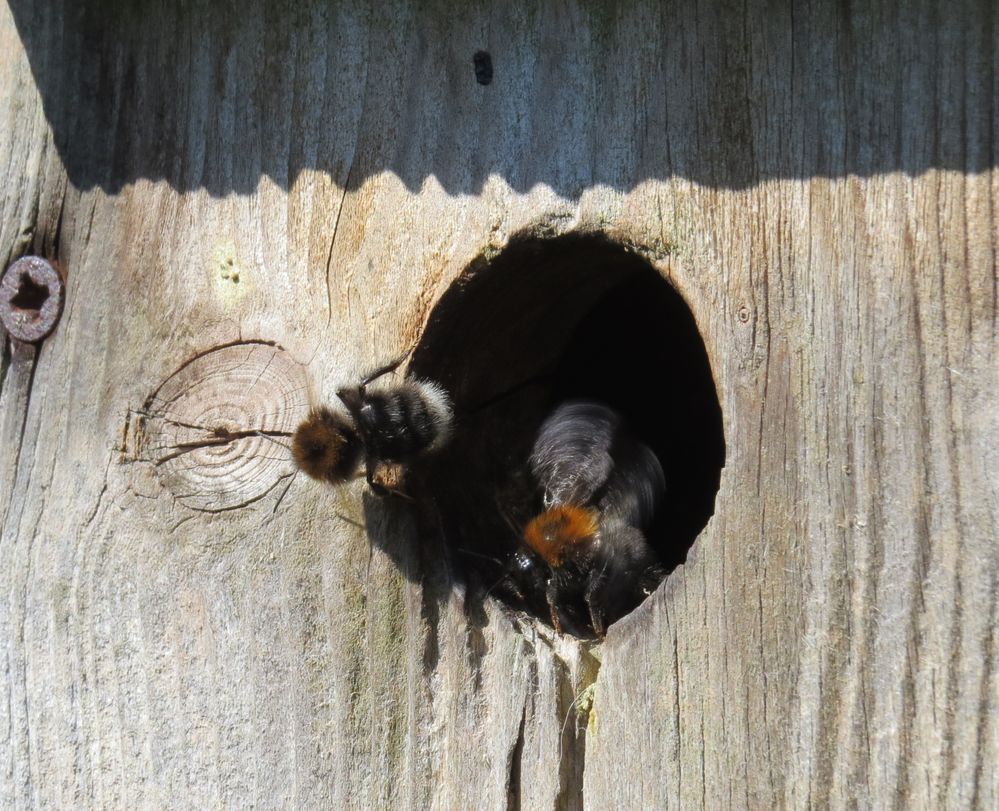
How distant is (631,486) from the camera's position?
2.41 meters

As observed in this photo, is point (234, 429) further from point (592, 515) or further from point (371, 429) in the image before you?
point (592, 515)

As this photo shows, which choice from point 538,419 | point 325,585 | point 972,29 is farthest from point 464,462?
point 972,29

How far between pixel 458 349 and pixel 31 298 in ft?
2.36

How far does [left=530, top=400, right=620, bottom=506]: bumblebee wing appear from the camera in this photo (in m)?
2.32

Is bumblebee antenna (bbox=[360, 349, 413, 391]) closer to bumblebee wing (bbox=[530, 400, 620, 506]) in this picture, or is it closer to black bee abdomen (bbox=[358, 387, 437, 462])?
black bee abdomen (bbox=[358, 387, 437, 462])

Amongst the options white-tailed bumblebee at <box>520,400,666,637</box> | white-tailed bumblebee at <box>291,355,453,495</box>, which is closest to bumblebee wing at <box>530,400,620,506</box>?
white-tailed bumblebee at <box>520,400,666,637</box>

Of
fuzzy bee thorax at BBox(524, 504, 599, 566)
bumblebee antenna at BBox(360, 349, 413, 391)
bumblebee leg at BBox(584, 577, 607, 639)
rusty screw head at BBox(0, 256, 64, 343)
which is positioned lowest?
bumblebee leg at BBox(584, 577, 607, 639)

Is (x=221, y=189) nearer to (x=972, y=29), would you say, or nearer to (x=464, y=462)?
(x=464, y=462)

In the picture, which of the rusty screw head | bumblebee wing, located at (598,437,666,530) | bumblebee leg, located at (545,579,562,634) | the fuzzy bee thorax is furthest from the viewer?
bumblebee wing, located at (598,437,666,530)

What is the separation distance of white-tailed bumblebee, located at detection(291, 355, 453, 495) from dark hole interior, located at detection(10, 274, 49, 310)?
511 mm

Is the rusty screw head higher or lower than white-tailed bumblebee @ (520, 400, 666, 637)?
higher

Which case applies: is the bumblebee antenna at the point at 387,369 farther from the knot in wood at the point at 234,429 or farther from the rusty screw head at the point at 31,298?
the rusty screw head at the point at 31,298

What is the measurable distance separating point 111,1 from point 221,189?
379 millimetres

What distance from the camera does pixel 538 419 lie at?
236 cm
